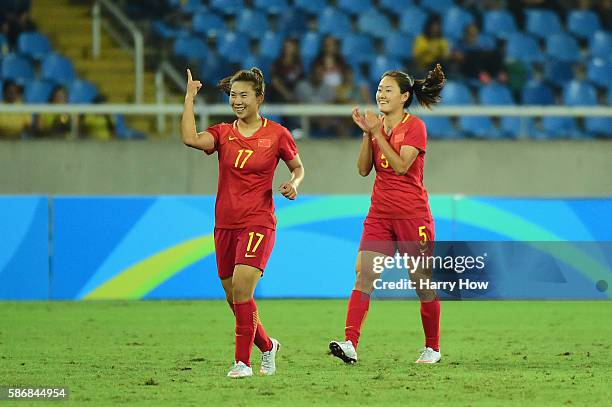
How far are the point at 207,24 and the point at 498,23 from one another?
4.35 metres

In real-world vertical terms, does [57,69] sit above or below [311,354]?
above

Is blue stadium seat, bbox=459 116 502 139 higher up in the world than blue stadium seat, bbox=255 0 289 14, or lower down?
lower down

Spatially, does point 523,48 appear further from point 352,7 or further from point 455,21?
point 352,7

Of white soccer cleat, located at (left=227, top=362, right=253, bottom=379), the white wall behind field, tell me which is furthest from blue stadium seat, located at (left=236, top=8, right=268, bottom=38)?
white soccer cleat, located at (left=227, top=362, right=253, bottom=379)

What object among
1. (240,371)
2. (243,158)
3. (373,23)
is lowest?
(240,371)

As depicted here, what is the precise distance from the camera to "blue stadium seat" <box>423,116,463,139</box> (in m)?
16.2

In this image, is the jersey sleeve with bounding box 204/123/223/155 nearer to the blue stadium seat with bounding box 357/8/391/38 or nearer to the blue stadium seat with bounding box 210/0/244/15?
the blue stadium seat with bounding box 357/8/391/38

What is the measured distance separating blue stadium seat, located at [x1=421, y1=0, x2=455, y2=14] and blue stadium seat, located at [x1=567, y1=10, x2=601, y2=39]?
1.84 metres

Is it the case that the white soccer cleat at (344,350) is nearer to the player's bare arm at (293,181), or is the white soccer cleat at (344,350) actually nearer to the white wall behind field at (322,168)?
the player's bare arm at (293,181)

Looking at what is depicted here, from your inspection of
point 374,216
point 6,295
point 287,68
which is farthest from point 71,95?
point 374,216

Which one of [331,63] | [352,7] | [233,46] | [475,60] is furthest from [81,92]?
[475,60]

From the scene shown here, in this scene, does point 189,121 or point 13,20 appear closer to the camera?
point 189,121

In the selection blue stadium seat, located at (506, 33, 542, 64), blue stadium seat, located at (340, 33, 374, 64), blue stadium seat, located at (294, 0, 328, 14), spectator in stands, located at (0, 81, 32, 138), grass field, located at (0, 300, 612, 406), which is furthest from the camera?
blue stadium seat, located at (294, 0, 328, 14)

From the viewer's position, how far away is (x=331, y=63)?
17297 millimetres
